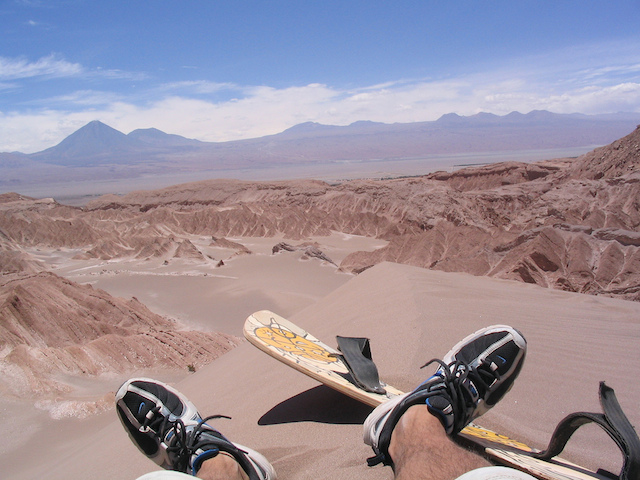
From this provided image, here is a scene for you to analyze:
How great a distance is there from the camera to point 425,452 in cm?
165

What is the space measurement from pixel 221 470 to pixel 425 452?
898 mm

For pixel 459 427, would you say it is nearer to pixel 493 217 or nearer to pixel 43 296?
pixel 43 296

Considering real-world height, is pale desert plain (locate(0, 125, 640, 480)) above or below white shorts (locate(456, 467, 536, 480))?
below

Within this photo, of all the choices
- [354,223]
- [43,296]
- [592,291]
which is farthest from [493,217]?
[43,296]

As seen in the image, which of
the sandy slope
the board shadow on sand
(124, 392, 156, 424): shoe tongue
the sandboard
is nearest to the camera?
the sandboard

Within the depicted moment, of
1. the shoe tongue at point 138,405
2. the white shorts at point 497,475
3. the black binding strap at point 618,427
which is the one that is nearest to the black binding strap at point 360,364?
the black binding strap at point 618,427

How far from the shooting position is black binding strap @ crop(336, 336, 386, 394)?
2.45m

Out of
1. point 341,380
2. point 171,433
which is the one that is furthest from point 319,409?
point 171,433

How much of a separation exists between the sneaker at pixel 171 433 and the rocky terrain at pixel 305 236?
531 cm

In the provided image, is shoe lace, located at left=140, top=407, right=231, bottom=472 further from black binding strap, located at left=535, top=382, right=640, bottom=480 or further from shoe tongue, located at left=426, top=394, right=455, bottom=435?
black binding strap, located at left=535, top=382, right=640, bottom=480

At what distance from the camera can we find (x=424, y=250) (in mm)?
21391

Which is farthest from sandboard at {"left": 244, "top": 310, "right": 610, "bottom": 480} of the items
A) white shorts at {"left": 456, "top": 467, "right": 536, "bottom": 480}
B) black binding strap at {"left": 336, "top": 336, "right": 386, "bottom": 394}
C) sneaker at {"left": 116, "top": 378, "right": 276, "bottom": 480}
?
sneaker at {"left": 116, "top": 378, "right": 276, "bottom": 480}

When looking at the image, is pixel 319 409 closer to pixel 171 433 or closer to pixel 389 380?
pixel 389 380

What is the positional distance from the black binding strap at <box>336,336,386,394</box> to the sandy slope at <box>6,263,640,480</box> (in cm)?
25
